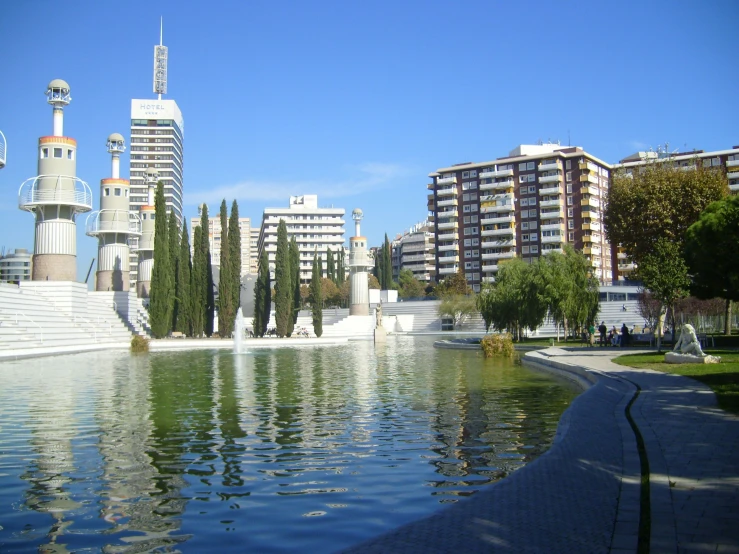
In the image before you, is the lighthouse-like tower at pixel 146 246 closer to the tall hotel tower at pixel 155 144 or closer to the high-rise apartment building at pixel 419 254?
the tall hotel tower at pixel 155 144

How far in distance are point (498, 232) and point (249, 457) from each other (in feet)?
313

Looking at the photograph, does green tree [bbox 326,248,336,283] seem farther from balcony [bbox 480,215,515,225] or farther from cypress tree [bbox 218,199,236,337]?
cypress tree [bbox 218,199,236,337]

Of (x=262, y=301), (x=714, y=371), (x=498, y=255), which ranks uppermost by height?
(x=498, y=255)

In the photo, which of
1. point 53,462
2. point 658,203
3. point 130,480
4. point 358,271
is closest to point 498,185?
point 358,271

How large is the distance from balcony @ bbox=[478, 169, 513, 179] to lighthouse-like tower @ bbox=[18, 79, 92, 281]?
6639 centimetres

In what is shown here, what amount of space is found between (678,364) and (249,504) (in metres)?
17.8

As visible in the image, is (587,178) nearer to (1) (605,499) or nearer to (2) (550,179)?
(2) (550,179)

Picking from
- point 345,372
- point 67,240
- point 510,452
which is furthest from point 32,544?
point 67,240

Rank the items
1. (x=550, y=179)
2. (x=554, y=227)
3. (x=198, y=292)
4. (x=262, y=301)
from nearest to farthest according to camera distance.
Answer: (x=198, y=292) < (x=262, y=301) < (x=550, y=179) < (x=554, y=227)

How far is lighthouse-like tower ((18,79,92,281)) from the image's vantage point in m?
49.1

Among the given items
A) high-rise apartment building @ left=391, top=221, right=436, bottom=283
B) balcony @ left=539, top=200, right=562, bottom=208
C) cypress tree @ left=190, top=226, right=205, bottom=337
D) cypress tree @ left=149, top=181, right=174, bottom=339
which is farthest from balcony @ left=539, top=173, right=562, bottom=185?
cypress tree @ left=149, top=181, right=174, bottom=339

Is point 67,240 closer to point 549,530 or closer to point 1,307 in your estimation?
point 1,307

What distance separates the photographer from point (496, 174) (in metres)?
102

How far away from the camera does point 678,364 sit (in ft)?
70.0
